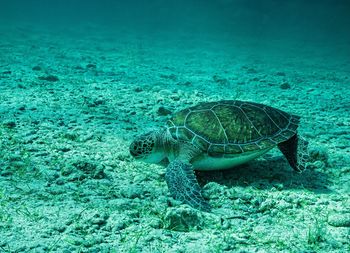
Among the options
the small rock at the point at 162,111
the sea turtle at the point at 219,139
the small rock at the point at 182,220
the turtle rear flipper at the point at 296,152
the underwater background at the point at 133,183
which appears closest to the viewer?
the underwater background at the point at 133,183

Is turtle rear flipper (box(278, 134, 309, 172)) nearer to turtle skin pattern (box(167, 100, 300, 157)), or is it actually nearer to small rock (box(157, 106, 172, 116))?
turtle skin pattern (box(167, 100, 300, 157))

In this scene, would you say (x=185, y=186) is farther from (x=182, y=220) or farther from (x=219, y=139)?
(x=219, y=139)

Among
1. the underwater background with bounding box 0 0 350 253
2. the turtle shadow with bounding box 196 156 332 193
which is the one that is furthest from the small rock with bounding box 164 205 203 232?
the turtle shadow with bounding box 196 156 332 193

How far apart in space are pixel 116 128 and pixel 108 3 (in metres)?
106

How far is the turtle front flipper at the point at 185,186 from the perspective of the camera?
107 inches

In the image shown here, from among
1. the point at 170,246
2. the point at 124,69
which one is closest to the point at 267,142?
the point at 170,246

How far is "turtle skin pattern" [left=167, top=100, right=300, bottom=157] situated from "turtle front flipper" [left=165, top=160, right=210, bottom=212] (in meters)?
0.35

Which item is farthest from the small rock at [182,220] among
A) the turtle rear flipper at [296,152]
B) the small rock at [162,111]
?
the small rock at [162,111]

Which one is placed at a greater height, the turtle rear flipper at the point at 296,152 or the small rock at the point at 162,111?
the turtle rear flipper at the point at 296,152

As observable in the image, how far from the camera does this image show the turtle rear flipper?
342cm

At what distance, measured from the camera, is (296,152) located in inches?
139

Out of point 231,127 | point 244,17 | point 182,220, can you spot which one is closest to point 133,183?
point 182,220

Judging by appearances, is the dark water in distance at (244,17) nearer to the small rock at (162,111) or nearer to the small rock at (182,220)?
the small rock at (162,111)

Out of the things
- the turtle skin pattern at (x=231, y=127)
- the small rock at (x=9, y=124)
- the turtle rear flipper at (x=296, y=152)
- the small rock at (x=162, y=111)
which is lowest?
the small rock at (x=162, y=111)
